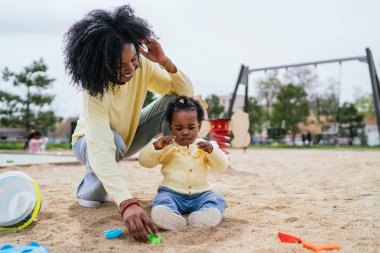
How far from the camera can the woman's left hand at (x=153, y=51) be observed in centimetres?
247

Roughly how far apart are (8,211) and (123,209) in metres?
0.86

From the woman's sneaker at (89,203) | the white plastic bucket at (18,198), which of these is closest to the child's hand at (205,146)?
the woman's sneaker at (89,203)

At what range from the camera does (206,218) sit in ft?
6.87

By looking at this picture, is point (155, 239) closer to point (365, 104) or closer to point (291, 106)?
point (291, 106)

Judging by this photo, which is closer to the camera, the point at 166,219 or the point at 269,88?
the point at 166,219

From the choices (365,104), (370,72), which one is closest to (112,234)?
(370,72)

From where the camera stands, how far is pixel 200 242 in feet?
5.86

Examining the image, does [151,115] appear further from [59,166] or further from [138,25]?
[59,166]

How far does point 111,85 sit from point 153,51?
0.40 meters

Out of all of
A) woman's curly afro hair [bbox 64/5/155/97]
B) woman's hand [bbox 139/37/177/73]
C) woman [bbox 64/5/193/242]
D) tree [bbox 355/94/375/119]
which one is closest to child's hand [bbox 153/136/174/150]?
woman [bbox 64/5/193/242]

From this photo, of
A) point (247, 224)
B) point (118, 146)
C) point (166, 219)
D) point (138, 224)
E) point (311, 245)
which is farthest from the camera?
point (118, 146)

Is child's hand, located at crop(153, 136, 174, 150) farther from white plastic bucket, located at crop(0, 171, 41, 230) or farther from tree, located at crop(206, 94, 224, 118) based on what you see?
tree, located at crop(206, 94, 224, 118)

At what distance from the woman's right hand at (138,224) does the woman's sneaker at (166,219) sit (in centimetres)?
22

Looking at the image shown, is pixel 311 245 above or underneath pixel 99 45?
underneath
